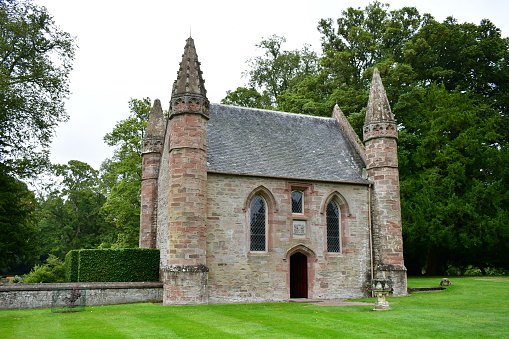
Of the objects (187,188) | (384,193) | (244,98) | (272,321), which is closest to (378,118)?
(384,193)

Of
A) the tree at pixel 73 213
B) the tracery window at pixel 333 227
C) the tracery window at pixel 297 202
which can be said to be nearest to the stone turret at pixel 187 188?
the tracery window at pixel 297 202

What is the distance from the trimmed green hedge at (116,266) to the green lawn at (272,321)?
3.42m

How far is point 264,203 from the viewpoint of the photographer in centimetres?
2095

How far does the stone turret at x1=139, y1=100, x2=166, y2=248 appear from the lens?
79.0ft

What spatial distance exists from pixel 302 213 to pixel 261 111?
650cm

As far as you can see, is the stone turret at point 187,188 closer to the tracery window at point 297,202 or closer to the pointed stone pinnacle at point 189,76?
the pointed stone pinnacle at point 189,76

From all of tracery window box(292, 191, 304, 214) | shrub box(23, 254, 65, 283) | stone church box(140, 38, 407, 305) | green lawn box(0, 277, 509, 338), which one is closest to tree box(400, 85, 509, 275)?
stone church box(140, 38, 407, 305)

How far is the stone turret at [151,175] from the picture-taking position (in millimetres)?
24078

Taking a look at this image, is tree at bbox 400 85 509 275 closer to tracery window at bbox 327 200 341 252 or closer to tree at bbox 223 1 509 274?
tree at bbox 223 1 509 274

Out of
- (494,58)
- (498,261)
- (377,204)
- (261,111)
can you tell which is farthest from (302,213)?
(494,58)

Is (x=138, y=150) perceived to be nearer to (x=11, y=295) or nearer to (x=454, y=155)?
(x=11, y=295)

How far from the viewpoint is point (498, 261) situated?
1292 inches

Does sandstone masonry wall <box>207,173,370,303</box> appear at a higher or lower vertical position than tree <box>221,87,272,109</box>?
lower

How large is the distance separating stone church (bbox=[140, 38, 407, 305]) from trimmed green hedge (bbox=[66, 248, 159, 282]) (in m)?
0.76
